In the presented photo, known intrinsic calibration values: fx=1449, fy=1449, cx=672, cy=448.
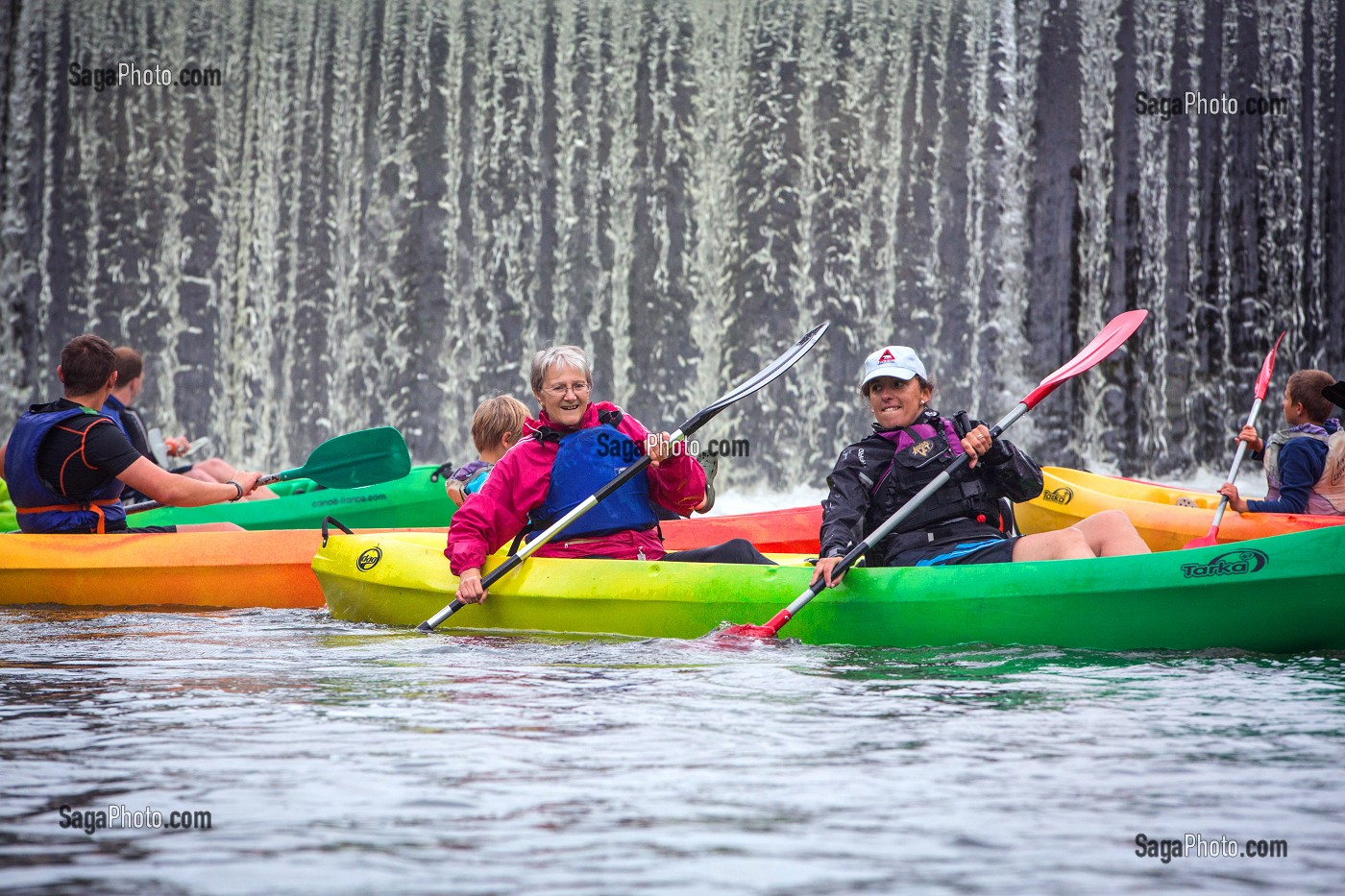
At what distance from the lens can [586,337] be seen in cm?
1334

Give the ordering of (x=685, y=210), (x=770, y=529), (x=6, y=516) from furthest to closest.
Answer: (x=685, y=210), (x=6, y=516), (x=770, y=529)


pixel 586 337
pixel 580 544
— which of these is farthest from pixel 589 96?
pixel 580 544

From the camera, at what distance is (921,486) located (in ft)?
15.3

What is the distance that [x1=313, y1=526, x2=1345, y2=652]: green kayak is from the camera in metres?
4.08

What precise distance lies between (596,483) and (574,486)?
79 mm

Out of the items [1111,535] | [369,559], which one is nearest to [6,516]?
[369,559]

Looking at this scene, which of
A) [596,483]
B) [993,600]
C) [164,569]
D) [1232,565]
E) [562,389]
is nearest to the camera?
[1232,565]

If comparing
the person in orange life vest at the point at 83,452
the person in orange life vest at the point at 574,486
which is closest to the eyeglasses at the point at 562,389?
the person in orange life vest at the point at 574,486

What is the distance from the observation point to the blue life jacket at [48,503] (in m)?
6.16

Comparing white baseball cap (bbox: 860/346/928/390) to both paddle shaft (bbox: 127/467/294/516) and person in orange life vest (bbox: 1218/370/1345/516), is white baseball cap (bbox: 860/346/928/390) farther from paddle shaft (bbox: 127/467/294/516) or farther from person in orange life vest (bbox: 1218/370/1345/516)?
paddle shaft (bbox: 127/467/294/516)

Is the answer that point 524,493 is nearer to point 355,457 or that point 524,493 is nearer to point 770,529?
point 770,529

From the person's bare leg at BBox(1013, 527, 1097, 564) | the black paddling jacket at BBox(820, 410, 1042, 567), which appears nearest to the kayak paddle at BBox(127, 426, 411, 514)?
the black paddling jacket at BBox(820, 410, 1042, 567)

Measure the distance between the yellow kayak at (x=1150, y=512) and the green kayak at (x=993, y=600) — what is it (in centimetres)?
203

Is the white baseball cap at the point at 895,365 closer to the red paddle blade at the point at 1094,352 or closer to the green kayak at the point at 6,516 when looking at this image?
the red paddle blade at the point at 1094,352
